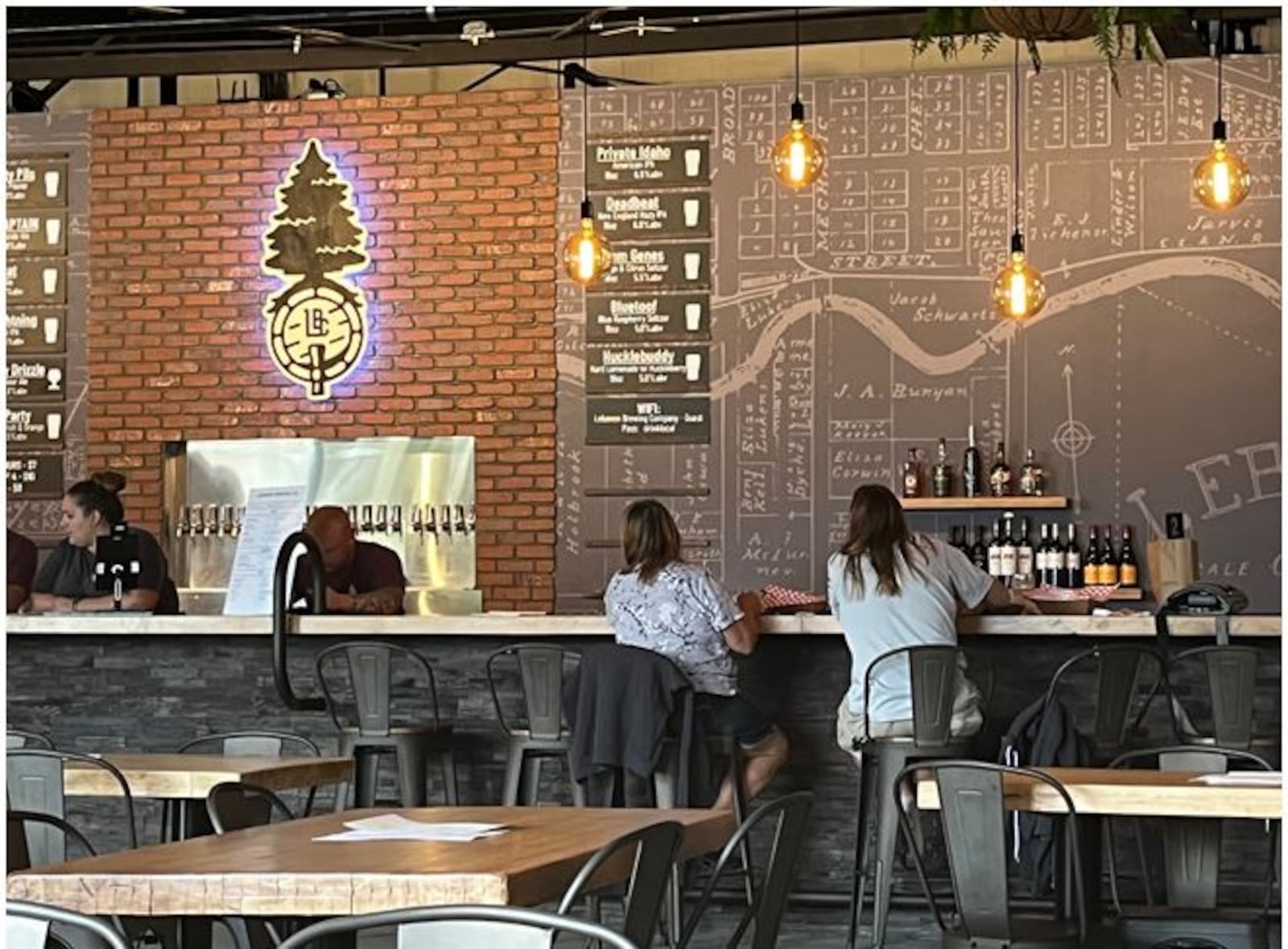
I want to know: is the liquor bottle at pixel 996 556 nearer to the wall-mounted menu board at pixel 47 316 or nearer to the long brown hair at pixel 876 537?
the long brown hair at pixel 876 537

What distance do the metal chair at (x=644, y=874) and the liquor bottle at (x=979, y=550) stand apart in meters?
6.23

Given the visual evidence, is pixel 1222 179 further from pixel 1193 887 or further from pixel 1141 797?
pixel 1141 797

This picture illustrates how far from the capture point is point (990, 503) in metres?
9.27

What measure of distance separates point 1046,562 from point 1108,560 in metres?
0.25

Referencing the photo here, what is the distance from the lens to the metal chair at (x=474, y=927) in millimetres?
2408

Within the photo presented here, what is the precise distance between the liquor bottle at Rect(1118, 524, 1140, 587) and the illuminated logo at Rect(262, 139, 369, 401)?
11.3 ft

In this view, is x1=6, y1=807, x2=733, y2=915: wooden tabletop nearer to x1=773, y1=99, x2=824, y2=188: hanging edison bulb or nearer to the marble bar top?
the marble bar top

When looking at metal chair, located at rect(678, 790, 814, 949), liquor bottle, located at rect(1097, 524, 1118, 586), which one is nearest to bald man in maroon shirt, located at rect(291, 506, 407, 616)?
liquor bottle, located at rect(1097, 524, 1118, 586)

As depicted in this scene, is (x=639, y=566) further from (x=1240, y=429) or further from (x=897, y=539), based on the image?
(x=1240, y=429)

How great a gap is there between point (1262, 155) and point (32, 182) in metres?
5.51

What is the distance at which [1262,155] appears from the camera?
30.4ft

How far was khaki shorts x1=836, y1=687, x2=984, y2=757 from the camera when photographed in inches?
249

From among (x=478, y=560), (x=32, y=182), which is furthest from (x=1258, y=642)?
(x=32, y=182)

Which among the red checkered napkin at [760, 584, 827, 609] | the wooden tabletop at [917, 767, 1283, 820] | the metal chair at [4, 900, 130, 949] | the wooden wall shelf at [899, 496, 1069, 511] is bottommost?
the wooden tabletop at [917, 767, 1283, 820]
